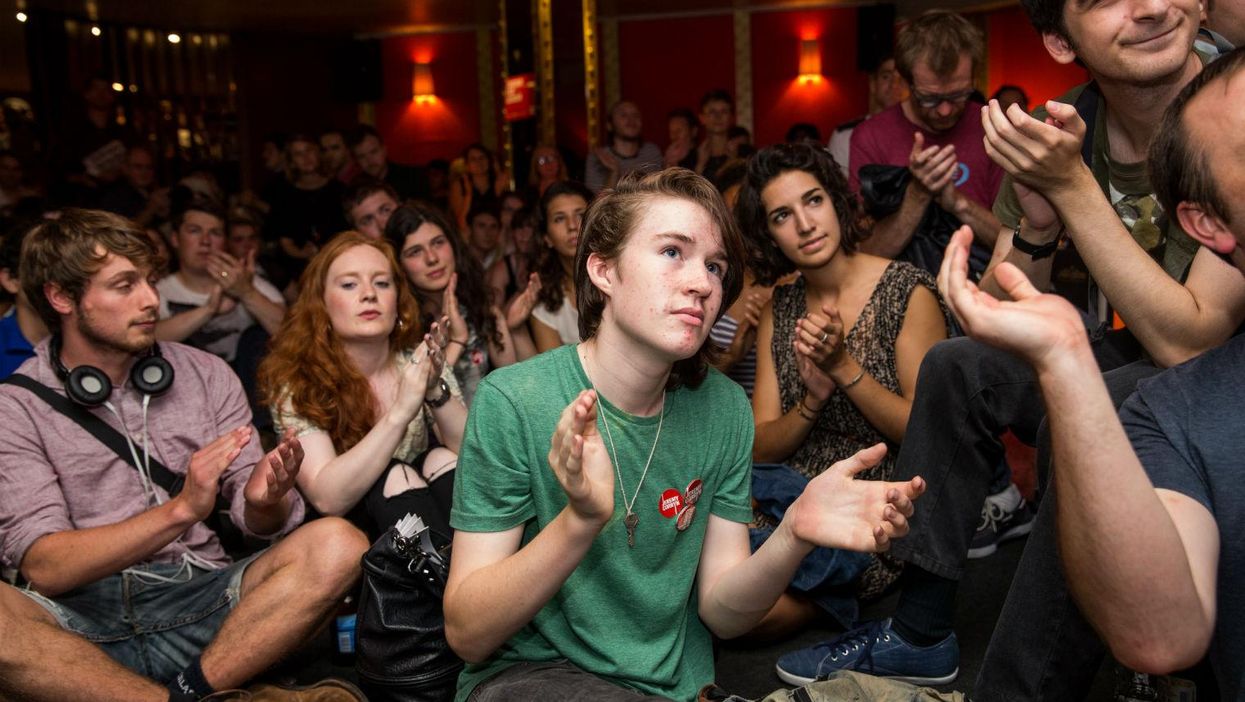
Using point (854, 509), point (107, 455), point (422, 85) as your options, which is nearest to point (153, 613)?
point (107, 455)

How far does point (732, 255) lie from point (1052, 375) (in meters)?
0.71

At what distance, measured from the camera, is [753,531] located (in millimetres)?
2781

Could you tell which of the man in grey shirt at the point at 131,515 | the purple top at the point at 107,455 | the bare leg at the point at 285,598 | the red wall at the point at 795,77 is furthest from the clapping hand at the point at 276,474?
the red wall at the point at 795,77

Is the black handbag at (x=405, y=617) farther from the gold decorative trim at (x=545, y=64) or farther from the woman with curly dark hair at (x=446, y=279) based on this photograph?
the gold decorative trim at (x=545, y=64)

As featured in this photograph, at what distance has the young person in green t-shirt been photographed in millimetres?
1629

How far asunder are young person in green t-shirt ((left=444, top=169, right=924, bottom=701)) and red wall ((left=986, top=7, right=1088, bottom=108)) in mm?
9748

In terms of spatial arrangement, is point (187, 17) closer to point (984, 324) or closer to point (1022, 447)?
point (1022, 447)

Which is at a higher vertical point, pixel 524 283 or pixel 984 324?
pixel 984 324

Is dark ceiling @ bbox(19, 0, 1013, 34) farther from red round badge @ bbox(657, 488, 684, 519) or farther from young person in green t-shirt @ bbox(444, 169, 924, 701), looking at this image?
red round badge @ bbox(657, 488, 684, 519)

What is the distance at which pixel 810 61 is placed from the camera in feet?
36.9

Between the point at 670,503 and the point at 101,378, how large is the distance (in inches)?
54.7

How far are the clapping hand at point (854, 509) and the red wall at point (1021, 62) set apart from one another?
32.6 feet

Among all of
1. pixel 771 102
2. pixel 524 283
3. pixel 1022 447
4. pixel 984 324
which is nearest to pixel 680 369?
pixel 984 324

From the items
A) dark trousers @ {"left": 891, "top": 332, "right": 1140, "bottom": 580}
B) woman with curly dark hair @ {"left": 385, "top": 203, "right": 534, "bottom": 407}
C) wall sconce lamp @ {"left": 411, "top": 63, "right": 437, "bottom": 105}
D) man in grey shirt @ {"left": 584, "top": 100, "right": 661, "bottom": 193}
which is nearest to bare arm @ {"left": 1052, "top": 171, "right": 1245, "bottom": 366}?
dark trousers @ {"left": 891, "top": 332, "right": 1140, "bottom": 580}
